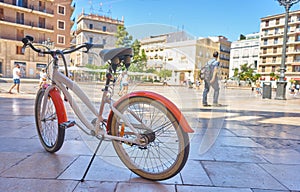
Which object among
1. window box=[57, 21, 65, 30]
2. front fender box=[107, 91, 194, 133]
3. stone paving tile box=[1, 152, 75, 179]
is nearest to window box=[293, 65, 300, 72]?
window box=[57, 21, 65, 30]

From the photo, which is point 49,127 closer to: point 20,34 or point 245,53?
point 20,34

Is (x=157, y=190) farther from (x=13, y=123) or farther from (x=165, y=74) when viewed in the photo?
(x=13, y=123)

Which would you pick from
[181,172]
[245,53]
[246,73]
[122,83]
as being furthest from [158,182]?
[245,53]

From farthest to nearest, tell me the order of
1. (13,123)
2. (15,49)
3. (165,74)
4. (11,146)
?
(15,49) → (13,123) → (11,146) → (165,74)

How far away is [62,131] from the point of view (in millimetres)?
2340

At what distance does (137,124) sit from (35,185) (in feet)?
3.07

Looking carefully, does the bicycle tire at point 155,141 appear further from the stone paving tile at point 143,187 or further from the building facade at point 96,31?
the building facade at point 96,31

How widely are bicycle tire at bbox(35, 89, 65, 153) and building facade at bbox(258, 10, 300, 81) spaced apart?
56.1 metres

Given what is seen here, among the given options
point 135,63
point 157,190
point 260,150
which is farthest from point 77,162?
point 260,150

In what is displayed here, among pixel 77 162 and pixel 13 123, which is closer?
pixel 77 162

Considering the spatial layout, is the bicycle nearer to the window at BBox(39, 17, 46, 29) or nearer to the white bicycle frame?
the white bicycle frame

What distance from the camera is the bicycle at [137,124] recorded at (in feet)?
5.83

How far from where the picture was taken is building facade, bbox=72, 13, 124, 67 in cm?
207

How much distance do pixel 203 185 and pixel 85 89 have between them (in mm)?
1352
